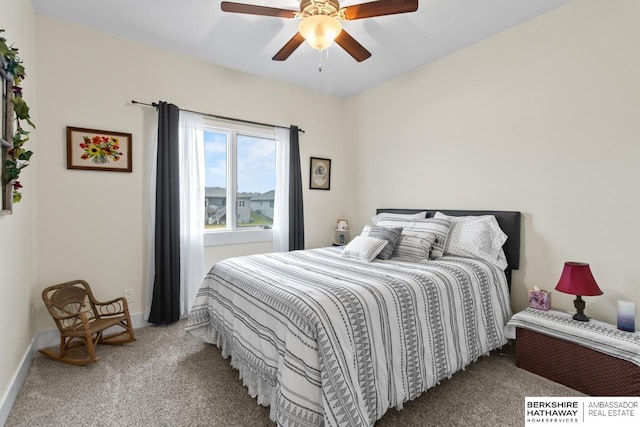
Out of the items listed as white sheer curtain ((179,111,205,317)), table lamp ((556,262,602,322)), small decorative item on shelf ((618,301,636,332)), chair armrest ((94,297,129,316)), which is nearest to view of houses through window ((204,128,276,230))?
white sheer curtain ((179,111,205,317))

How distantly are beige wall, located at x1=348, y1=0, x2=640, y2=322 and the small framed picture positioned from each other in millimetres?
1264

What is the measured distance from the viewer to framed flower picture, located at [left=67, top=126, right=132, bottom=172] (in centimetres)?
264

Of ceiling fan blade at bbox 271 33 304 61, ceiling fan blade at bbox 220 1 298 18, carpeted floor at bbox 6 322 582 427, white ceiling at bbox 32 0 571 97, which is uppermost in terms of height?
white ceiling at bbox 32 0 571 97

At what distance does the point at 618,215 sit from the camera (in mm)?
2145

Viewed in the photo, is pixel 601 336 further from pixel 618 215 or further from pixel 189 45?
pixel 189 45

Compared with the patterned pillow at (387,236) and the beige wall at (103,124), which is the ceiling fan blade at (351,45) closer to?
the patterned pillow at (387,236)

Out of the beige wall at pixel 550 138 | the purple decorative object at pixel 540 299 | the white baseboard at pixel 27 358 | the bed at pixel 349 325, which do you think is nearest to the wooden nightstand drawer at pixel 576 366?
the bed at pixel 349 325

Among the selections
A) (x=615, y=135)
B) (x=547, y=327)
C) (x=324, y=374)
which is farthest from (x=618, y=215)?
(x=324, y=374)

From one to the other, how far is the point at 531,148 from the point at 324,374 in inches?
98.1

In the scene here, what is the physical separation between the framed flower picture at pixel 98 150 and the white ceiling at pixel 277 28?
937 millimetres

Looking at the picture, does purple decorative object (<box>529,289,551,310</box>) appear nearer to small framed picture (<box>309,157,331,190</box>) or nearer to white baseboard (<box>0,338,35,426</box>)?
small framed picture (<box>309,157,331,190</box>)

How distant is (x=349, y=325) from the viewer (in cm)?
152

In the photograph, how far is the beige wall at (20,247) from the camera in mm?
1711

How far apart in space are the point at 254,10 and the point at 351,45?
28.7 inches
